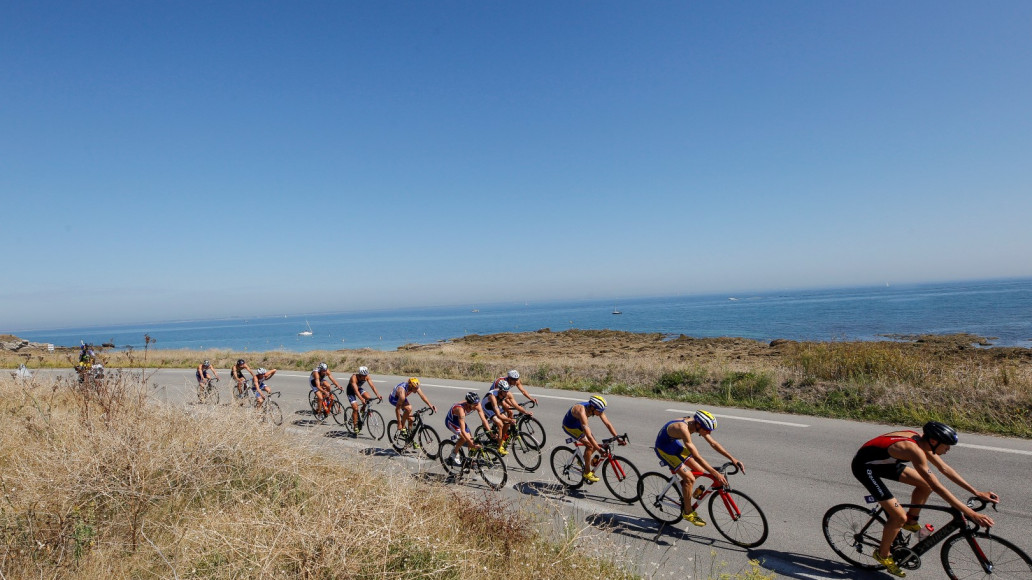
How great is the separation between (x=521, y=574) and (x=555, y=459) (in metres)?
4.34

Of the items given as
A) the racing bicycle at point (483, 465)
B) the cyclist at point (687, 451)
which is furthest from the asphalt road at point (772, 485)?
the cyclist at point (687, 451)

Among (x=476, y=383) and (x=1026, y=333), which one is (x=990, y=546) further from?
(x=1026, y=333)

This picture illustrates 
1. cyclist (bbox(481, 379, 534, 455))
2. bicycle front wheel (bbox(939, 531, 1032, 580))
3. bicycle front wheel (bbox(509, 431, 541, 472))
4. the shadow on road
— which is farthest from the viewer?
bicycle front wheel (bbox(509, 431, 541, 472))

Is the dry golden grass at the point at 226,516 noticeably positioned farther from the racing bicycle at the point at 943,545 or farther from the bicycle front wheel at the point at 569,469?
the racing bicycle at the point at 943,545

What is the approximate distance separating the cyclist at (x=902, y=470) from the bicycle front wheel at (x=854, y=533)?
15 cm

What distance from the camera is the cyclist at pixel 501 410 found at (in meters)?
8.79

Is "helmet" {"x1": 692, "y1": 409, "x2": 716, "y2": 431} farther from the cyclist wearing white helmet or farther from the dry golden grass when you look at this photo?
the cyclist wearing white helmet

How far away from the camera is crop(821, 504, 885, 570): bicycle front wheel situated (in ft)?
17.1

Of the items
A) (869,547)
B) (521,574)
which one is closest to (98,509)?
(521,574)

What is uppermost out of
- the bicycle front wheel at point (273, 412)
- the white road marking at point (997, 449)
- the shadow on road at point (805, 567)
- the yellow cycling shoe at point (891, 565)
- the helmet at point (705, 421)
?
the helmet at point (705, 421)

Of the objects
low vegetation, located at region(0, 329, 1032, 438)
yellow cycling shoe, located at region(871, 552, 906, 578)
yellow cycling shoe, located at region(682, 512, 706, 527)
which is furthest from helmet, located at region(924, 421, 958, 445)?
low vegetation, located at region(0, 329, 1032, 438)

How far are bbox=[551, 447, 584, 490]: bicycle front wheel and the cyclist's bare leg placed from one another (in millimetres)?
4119

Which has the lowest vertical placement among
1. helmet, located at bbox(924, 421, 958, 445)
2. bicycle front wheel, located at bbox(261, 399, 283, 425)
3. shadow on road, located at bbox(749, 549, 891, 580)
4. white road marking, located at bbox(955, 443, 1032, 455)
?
shadow on road, located at bbox(749, 549, 891, 580)

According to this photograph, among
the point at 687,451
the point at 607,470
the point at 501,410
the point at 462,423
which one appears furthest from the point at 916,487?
the point at 501,410
